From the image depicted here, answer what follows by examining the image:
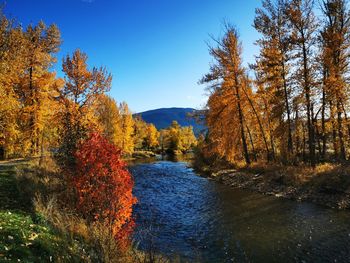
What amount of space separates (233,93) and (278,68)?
241 inches

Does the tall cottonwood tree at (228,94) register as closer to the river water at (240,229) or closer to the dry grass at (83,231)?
the river water at (240,229)

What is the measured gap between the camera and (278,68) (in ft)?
91.6

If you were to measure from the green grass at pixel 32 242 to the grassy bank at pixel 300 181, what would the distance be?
1647 cm

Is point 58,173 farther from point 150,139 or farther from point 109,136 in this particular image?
point 150,139

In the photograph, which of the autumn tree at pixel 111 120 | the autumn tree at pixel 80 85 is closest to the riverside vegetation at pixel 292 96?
the autumn tree at pixel 80 85

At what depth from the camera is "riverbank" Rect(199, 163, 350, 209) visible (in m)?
19.9

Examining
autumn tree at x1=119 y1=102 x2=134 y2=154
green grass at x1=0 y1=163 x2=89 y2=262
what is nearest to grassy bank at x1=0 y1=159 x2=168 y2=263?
green grass at x1=0 y1=163 x2=89 y2=262

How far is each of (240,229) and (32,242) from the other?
10.6 metres

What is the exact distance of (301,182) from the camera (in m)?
23.2

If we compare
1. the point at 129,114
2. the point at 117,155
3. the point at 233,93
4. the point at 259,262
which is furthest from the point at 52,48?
the point at 129,114

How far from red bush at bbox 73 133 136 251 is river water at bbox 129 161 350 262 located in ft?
5.79

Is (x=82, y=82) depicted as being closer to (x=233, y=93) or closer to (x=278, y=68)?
(x=233, y=93)

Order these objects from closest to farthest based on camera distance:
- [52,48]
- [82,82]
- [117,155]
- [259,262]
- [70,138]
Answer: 1. [259,262]
2. [117,155]
3. [70,138]
4. [82,82]
5. [52,48]

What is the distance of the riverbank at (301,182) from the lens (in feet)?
65.2
